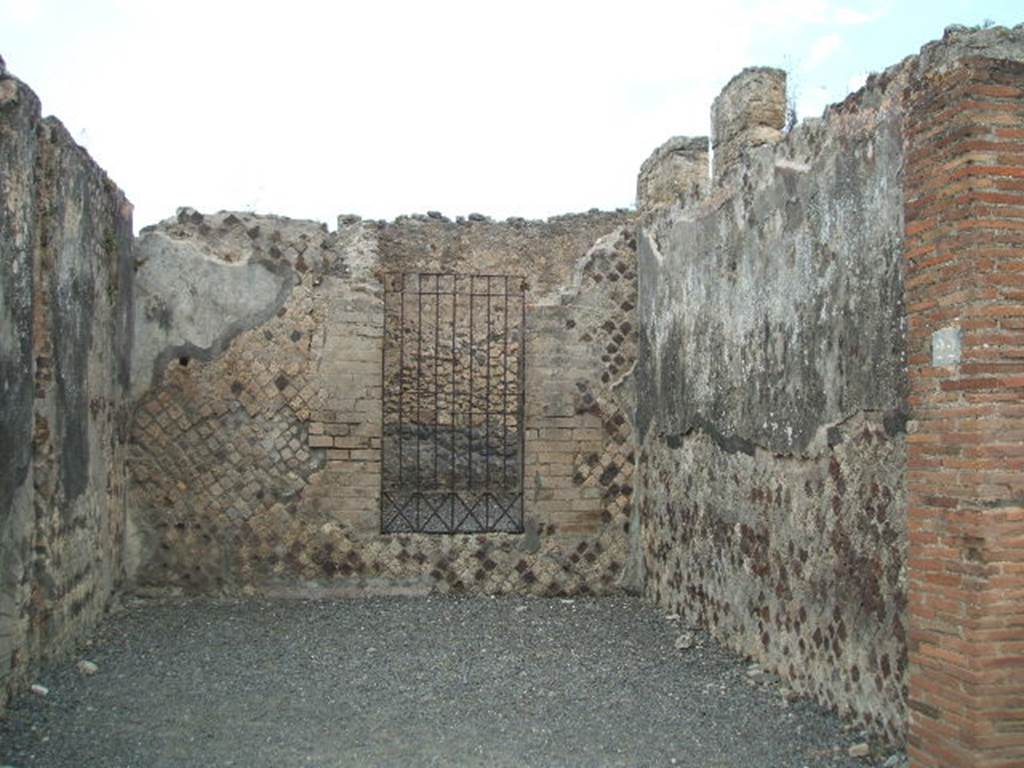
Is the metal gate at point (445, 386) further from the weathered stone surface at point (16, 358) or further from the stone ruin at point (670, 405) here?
the weathered stone surface at point (16, 358)

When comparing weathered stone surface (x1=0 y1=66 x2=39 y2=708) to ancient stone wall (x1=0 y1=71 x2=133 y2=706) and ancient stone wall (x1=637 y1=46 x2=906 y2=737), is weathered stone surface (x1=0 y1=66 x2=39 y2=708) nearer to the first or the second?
ancient stone wall (x1=0 y1=71 x2=133 y2=706)

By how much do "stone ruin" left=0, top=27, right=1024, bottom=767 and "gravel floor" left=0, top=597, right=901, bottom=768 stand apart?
0.82 feet

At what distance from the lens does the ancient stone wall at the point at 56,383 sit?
4.41m

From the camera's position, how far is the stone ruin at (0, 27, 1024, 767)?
3.33 metres

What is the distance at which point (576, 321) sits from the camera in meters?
7.11

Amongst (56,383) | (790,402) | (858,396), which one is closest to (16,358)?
(56,383)

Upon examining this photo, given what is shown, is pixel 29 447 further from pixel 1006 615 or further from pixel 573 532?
pixel 1006 615

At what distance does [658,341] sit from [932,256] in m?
3.23

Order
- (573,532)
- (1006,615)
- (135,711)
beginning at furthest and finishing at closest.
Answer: (573,532)
(135,711)
(1006,615)

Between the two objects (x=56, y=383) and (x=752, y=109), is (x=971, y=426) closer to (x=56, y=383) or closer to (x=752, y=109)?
(x=752, y=109)

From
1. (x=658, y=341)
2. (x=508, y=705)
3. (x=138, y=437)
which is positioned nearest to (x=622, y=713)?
(x=508, y=705)

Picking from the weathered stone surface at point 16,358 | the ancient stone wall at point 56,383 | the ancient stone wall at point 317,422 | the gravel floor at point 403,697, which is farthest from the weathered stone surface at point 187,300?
the weathered stone surface at point 16,358

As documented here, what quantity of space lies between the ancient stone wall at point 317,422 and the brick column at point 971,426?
3.63 metres

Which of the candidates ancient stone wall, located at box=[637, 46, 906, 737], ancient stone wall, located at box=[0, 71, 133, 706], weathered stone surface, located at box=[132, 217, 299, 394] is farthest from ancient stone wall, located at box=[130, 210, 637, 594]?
ancient stone wall, located at box=[637, 46, 906, 737]
